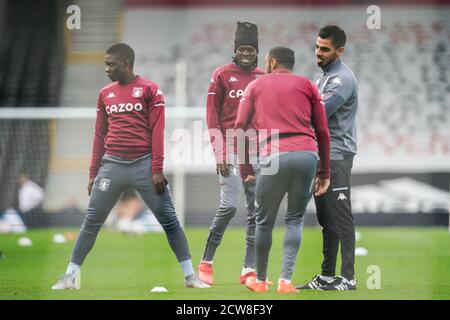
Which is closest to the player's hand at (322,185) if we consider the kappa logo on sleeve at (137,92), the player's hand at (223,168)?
the player's hand at (223,168)

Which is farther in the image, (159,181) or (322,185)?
(159,181)

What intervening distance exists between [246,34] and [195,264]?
2811mm

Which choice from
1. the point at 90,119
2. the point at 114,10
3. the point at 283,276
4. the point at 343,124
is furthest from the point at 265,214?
the point at 90,119

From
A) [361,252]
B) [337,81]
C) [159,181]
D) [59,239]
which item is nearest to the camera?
[159,181]

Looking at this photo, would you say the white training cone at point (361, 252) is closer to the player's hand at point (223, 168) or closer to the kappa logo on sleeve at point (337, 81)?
the player's hand at point (223, 168)

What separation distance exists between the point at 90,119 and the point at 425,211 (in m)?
5.85

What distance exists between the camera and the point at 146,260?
28.7 feet

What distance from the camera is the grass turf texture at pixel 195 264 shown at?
5609 millimetres

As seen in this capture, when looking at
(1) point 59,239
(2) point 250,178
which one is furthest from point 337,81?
(1) point 59,239

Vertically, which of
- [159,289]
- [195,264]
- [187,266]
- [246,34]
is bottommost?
[195,264]

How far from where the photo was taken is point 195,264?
8148mm

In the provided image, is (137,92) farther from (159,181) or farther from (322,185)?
(322,185)

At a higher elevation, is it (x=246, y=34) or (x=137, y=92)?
(x=246, y=34)

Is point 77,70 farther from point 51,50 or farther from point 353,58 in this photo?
point 353,58
